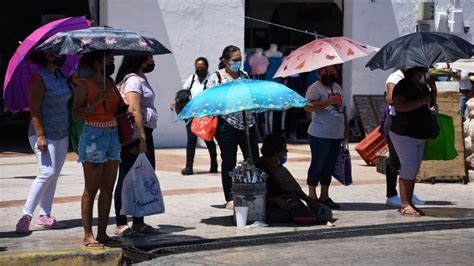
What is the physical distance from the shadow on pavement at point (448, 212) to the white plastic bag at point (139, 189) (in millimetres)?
3319

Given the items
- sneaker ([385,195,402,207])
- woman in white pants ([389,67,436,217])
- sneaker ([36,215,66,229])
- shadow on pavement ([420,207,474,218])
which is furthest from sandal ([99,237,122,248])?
sneaker ([385,195,402,207])

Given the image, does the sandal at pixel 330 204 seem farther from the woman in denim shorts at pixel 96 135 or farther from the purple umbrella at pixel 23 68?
the woman in denim shorts at pixel 96 135

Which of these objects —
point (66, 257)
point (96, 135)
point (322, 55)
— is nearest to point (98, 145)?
point (96, 135)

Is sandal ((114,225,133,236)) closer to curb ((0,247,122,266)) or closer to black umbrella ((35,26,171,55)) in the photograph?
curb ((0,247,122,266))

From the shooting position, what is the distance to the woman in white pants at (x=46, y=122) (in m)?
9.37

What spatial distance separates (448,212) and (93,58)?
4.70m

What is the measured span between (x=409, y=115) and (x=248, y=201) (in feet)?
6.73

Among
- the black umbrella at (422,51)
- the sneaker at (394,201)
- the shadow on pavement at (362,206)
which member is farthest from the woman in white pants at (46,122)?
the sneaker at (394,201)

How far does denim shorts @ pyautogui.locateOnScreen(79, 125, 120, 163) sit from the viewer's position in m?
8.48

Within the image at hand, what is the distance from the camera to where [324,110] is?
36.2 ft

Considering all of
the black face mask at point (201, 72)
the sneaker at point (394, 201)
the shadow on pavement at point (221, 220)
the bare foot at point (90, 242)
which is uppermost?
the black face mask at point (201, 72)

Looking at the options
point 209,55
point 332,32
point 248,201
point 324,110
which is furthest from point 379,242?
point 332,32

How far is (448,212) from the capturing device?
11258 mm

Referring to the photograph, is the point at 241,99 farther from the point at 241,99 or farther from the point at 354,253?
the point at 354,253
